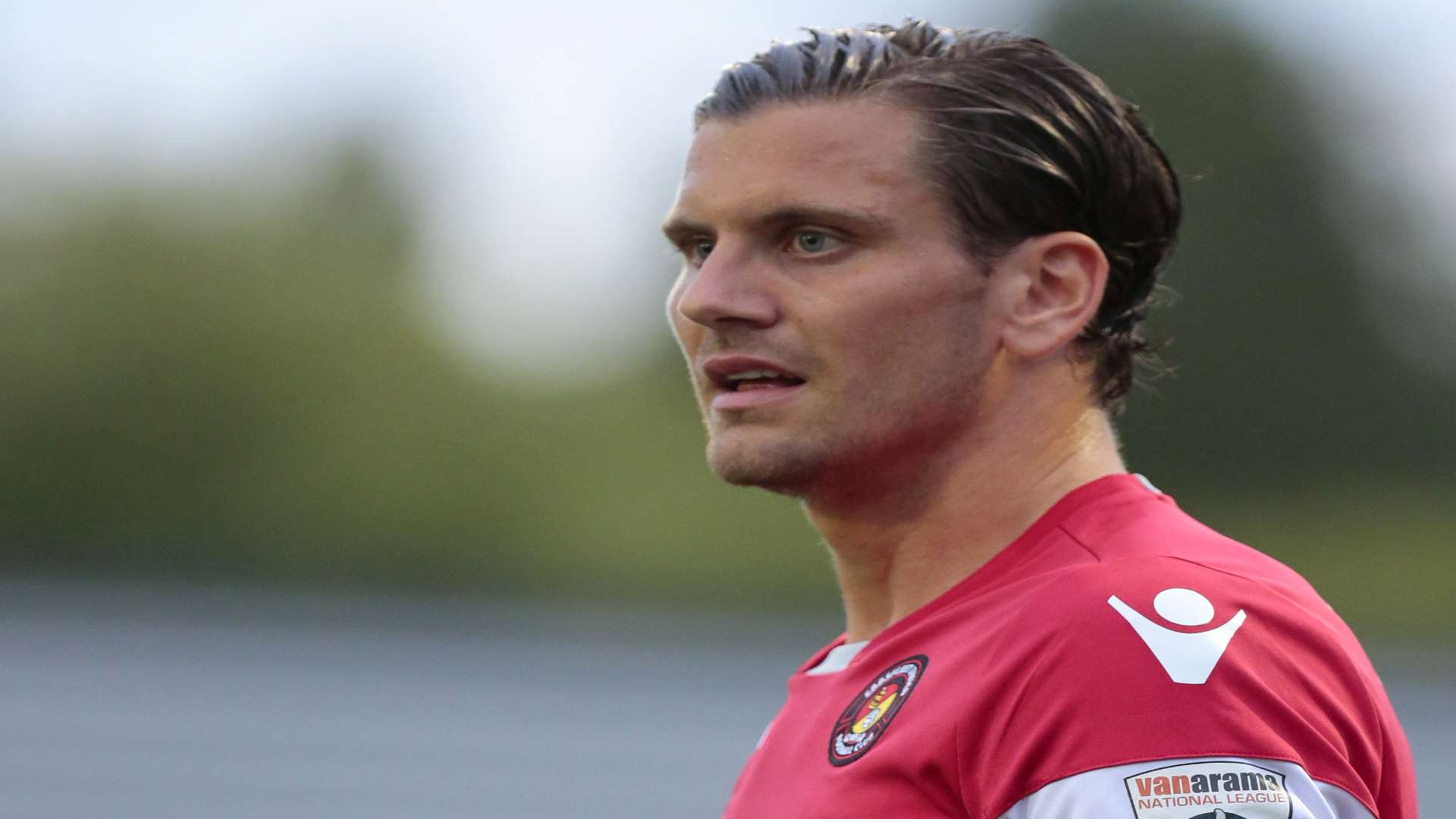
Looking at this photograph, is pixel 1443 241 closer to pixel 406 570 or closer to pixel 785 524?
pixel 785 524

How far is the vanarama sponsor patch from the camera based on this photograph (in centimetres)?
204

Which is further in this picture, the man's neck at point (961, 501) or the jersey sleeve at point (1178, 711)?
the man's neck at point (961, 501)

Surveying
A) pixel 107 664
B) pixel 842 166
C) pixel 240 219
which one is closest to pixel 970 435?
pixel 842 166

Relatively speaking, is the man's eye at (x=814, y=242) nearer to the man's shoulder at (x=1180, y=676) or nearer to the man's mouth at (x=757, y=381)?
the man's mouth at (x=757, y=381)

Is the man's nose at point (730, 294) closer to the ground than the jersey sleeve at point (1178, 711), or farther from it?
farther from it

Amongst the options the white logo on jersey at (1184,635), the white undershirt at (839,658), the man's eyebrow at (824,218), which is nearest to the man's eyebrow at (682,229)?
the man's eyebrow at (824,218)

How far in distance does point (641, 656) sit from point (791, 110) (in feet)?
72.9

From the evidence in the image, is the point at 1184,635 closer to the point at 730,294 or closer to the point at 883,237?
the point at 883,237

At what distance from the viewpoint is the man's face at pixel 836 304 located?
2855mm

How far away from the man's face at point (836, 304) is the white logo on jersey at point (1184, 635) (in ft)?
2.30

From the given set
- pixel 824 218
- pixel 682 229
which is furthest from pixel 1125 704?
pixel 682 229

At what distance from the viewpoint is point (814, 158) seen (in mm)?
2898

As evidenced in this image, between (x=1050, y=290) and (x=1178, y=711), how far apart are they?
3.36 feet

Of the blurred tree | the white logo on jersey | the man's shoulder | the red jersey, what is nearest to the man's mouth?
the red jersey
